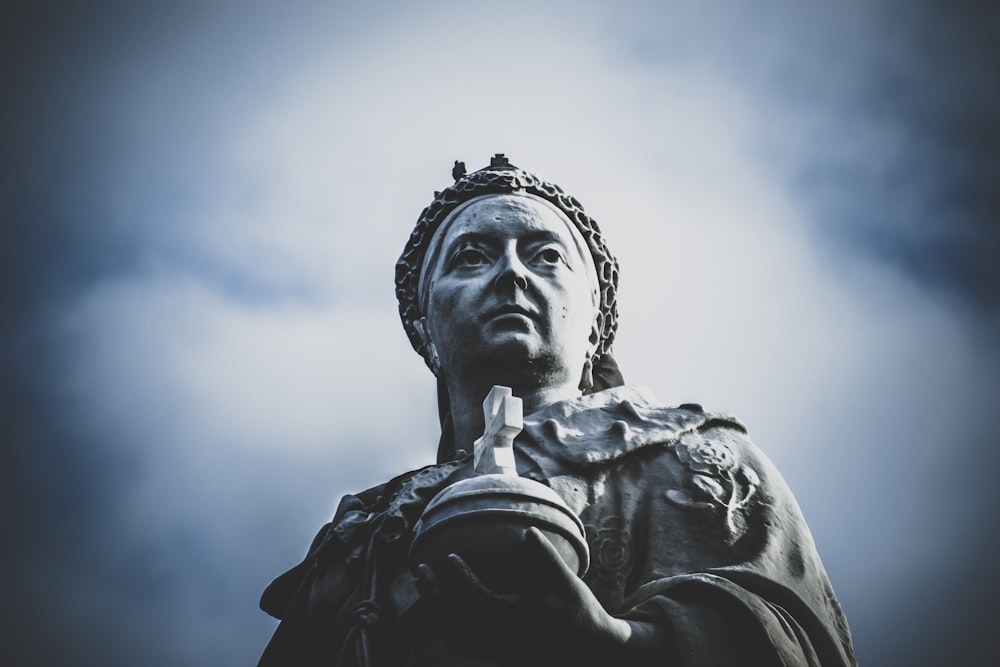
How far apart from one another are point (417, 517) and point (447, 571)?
7.29 ft

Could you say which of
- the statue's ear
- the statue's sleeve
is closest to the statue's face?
the statue's ear

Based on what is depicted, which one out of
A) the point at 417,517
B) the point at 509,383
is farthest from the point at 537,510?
the point at 509,383

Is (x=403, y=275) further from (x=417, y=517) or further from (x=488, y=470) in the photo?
(x=488, y=470)

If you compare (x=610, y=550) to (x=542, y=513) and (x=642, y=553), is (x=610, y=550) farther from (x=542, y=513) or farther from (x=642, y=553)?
(x=542, y=513)

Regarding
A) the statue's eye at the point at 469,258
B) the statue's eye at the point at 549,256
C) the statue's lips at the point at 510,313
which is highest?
the statue's eye at the point at 469,258

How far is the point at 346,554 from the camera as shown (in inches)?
263

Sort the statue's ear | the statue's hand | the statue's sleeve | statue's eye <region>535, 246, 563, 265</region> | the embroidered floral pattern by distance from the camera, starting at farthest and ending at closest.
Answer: the statue's ear
statue's eye <region>535, 246, 563, 265</region>
the embroidered floral pattern
the statue's sleeve
the statue's hand

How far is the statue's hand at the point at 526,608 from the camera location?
4.18 m

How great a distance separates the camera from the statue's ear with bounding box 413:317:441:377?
8.33 m

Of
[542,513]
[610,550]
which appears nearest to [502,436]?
[542,513]

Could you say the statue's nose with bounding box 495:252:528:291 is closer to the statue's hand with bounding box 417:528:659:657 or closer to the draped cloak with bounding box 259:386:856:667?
the draped cloak with bounding box 259:386:856:667

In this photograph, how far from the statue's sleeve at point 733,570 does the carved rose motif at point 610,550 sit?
0.12 metres

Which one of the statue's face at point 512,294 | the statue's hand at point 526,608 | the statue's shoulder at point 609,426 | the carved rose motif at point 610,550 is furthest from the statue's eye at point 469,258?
the statue's hand at point 526,608

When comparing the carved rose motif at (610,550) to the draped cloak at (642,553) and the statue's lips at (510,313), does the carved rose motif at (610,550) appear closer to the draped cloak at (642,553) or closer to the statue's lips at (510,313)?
Answer: the draped cloak at (642,553)
